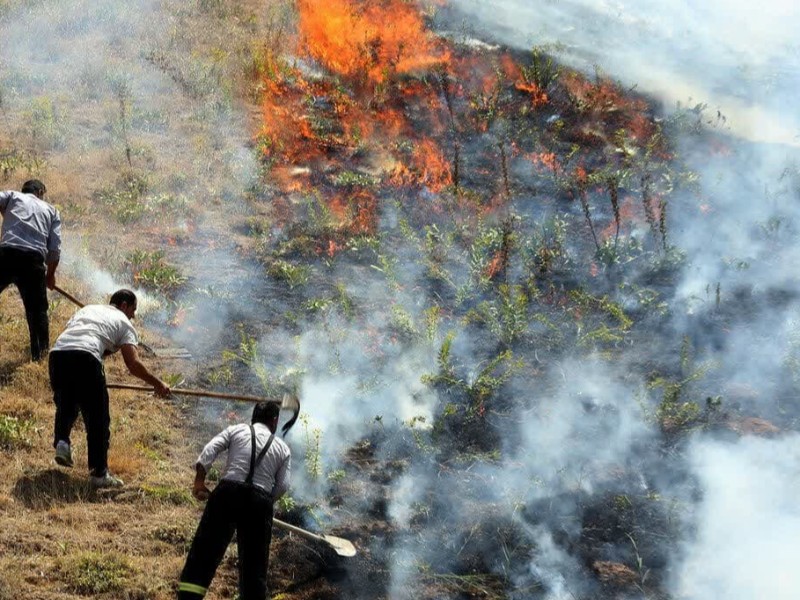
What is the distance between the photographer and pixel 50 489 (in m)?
5.89

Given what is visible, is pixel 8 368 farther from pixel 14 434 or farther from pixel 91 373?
pixel 91 373

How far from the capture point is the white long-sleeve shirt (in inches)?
187

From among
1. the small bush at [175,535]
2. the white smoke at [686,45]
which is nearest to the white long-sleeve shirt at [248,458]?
the small bush at [175,535]

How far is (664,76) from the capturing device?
1410 cm

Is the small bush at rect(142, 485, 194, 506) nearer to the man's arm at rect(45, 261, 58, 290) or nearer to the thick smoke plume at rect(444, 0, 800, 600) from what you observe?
the man's arm at rect(45, 261, 58, 290)

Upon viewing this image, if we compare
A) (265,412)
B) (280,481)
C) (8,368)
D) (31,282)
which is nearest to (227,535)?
(280,481)

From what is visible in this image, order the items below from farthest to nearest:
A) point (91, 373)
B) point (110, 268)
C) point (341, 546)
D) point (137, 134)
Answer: point (137, 134) < point (110, 268) < point (341, 546) < point (91, 373)

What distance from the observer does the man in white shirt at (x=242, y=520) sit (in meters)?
4.68

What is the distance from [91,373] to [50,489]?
3.18 ft

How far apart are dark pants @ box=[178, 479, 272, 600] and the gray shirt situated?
3646mm

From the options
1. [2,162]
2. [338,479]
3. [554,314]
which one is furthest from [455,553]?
[2,162]

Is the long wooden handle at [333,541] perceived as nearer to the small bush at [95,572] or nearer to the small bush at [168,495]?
the small bush at [168,495]

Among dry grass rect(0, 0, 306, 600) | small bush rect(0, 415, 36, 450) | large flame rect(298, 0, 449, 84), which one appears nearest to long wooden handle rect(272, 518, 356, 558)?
dry grass rect(0, 0, 306, 600)

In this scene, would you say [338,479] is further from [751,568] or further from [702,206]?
[702,206]
